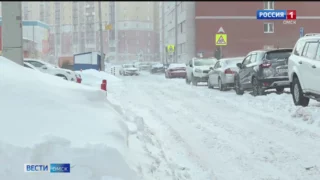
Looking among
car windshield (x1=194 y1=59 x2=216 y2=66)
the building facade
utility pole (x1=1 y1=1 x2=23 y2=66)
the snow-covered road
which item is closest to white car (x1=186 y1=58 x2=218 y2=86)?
car windshield (x1=194 y1=59 x2=216 y2=66)

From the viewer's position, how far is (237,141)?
27.0ft

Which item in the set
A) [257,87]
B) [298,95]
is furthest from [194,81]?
[298,95]

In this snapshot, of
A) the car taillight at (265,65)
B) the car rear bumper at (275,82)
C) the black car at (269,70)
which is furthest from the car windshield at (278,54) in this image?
the car rear bumper at (275,82)

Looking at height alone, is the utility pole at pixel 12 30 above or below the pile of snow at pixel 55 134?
above

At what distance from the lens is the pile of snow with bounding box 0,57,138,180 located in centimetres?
466

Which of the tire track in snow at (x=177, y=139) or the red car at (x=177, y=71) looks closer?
the tire track in snow at (x=177, y=139)

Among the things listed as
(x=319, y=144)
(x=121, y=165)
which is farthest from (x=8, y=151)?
(x=319, y=144)

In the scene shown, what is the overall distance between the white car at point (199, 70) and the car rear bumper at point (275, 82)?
948 cm

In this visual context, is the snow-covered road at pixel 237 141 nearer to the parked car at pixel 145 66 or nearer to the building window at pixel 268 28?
the building window at pixel 268 28

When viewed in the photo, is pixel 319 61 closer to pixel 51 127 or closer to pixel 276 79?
pixel 276 79

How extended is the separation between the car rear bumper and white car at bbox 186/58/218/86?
9.48m

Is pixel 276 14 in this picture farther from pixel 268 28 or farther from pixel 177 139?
pixel 268 28

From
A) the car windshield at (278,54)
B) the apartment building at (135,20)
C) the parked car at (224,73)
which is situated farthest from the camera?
the parked car at (224,73)

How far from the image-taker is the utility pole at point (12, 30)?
929 centimetres
